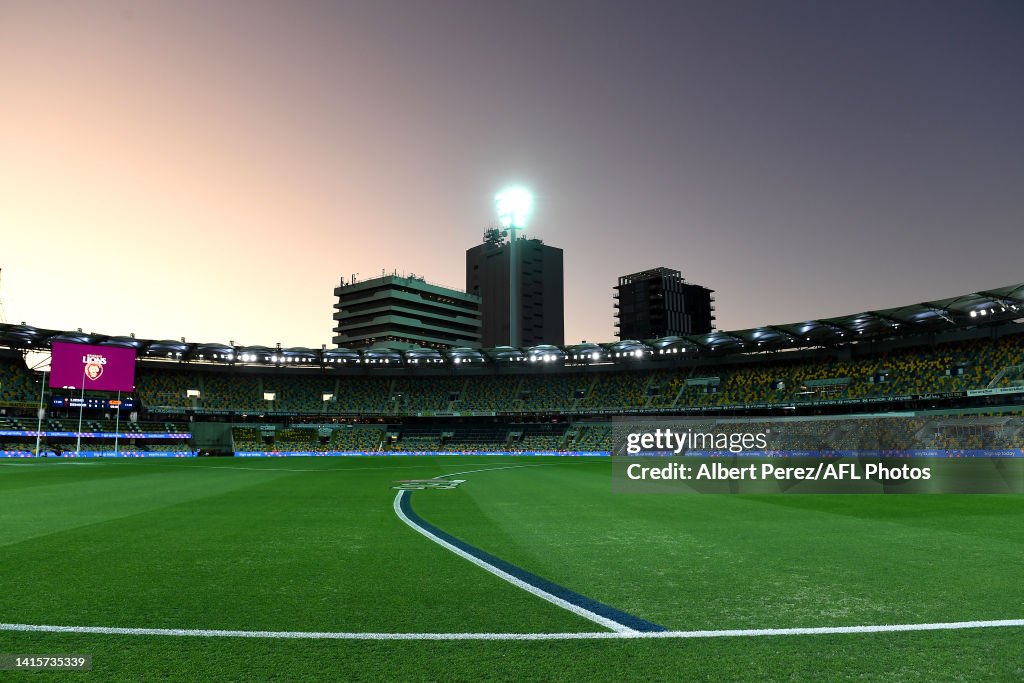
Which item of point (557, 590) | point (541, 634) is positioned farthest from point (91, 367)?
point (541, 634)

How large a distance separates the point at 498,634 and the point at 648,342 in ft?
252

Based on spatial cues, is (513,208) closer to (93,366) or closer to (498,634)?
(93,366)

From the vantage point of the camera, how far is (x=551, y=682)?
4.62 m

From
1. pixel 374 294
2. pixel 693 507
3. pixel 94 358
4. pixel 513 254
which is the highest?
pixel 374 294

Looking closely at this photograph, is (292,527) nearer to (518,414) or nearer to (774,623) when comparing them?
(774,623)

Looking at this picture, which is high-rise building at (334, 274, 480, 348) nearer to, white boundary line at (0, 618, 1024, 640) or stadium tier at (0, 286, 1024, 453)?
stadium tier at (0, 286, 1024, 453)

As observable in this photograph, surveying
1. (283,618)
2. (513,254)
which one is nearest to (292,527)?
(283,618)

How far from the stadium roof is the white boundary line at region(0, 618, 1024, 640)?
2373 inches

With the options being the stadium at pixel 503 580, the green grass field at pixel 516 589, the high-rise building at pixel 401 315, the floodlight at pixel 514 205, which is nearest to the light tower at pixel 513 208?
the floodlight at pixel 514 205

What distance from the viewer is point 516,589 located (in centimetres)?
776

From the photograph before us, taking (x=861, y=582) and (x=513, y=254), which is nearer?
(x=861, y=582)

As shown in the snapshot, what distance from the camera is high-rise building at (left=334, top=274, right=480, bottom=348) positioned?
170000 millimetres

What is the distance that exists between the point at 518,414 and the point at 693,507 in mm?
73037

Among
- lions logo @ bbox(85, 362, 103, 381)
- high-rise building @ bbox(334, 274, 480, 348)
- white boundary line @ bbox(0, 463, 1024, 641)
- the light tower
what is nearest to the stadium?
white boundary line @ bbox(0, 463, 1024, 641)
